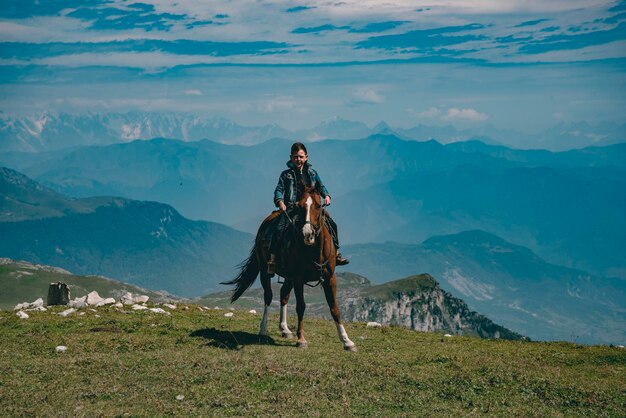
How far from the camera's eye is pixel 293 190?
23000 millimetres

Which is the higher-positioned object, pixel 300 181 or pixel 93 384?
pixel 300 181

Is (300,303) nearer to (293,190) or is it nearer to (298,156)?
(293,190)

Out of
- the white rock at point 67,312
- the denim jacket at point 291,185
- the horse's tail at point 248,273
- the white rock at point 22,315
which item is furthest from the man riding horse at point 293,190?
the white rock at point 22,315

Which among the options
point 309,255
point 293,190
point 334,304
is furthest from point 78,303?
point 309,255

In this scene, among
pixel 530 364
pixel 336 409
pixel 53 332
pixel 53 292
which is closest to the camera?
pixel 336 409

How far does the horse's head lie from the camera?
20.9m

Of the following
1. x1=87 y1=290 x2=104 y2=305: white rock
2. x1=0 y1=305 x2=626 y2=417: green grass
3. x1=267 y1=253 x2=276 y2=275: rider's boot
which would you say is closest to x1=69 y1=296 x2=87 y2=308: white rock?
x1=87 y1=290 x2=104 y2=305: white rock

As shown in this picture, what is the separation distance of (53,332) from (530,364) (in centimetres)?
1769

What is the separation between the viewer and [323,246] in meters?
22.1

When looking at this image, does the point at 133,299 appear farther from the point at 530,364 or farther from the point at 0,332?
the point at 530,364

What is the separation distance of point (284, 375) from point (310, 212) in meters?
5.68

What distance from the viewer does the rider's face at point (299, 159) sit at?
2267 centimetres

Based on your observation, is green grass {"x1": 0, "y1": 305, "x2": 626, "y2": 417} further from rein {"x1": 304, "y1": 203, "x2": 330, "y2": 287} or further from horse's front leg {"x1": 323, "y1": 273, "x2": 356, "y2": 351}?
rein {"x1": 304, "y1": 203, "x2": 330, "y2": 287}

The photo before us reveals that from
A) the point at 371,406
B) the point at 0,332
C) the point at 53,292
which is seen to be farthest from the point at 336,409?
the point at 53,292
